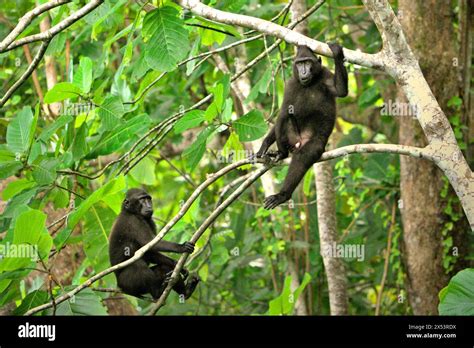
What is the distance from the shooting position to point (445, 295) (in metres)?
4.42

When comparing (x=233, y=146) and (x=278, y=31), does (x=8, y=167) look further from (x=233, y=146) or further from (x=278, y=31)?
(x=278, y=31)

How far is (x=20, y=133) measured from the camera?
518cm

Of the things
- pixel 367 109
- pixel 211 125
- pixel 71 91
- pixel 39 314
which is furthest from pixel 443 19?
pixel 39 314

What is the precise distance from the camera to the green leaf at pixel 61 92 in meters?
Answer: 5.30

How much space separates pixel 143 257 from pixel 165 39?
237cm

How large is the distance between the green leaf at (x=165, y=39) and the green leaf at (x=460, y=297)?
2169mm

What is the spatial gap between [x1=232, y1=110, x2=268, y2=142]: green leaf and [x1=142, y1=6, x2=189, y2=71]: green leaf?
1.96 feet

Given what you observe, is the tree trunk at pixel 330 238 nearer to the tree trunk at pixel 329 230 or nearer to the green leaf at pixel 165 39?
the tree trunk at pixel 329 230

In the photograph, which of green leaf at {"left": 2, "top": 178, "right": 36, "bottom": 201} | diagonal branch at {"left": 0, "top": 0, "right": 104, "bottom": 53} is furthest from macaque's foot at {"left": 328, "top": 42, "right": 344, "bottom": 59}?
green leaf at {"left": 2, "top": 178, "right": 36, "bottom": 201}

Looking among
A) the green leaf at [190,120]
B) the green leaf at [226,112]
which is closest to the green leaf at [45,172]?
the green leaf at [190,120]

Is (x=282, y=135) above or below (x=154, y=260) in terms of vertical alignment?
above

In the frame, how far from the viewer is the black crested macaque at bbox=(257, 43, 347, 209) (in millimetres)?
5559
